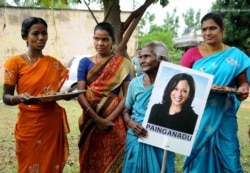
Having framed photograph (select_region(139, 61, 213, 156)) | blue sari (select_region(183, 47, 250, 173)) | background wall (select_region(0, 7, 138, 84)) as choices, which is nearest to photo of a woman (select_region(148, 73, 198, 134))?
framed photograph (select_region(139, 61, 213, 156))

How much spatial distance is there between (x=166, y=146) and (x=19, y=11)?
1605 centimetres

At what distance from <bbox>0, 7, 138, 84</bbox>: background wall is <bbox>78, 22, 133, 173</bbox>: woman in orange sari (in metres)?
14.4

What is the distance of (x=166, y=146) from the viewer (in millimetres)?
3016

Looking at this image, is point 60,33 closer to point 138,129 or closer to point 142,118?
point 142,118

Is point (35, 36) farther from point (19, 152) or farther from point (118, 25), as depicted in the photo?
point (118, 25)

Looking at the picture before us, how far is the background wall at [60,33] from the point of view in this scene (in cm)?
1777

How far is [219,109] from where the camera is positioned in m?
3.46

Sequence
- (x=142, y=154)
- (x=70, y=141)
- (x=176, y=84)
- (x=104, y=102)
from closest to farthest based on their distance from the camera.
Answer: (x=176, y=84) → (x=142, y=154) → (x=104, y=102) → (x=70, y=141)

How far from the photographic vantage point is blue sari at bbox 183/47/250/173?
343 centimetres

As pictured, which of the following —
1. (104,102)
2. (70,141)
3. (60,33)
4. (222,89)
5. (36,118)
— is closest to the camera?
(222,89)

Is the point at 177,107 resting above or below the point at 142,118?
above

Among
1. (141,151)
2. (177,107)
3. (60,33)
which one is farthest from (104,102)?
(60,33)

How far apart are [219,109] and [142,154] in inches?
31.1

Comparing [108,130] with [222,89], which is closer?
[222,89]
